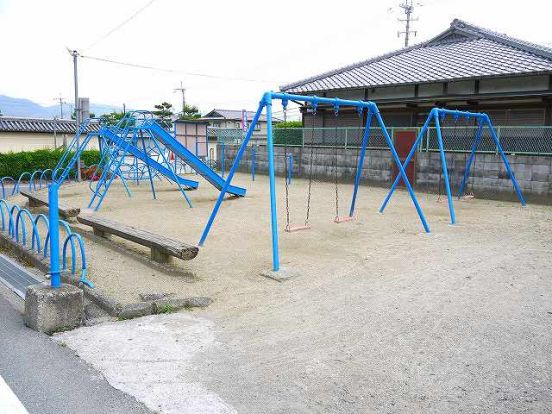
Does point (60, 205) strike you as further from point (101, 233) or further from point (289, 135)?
point (289, 135)

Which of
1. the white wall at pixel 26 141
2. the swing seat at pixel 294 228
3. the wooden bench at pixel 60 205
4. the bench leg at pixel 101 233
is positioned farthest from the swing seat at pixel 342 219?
the white wall at pixel 26 141

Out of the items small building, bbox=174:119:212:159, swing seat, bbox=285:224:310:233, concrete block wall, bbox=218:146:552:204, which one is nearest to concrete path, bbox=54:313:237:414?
swing seat, bbox=285:224:310:233

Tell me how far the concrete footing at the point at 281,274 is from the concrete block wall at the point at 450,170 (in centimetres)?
832

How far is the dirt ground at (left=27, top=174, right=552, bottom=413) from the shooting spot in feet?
9.43

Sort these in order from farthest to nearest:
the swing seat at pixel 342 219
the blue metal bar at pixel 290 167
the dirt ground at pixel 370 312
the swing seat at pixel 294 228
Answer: the blue metal bar at pixel 290 167 < the swing seat at pixel 342 219 < the swing seat at pixel 294 228 < the dirt ground at pixel 370 312

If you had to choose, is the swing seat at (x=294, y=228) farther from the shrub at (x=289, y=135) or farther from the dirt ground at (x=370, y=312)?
the shrub at (x=289, y=135)

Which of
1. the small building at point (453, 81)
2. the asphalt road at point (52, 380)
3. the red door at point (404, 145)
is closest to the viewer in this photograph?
the asphalt road at point (52, 380)

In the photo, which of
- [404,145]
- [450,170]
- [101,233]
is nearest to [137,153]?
[101,233]

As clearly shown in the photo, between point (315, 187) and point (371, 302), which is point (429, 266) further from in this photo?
point (315, 187)

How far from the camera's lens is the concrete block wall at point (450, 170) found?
11039mm

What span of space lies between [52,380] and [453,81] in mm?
13017

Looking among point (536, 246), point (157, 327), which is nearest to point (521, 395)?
point (157, 327)

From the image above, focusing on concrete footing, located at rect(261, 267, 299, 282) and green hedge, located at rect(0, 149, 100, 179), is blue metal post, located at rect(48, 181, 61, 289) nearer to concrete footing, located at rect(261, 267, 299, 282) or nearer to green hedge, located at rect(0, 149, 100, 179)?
concrete footing, located at rect(261, 267, 299, 282)

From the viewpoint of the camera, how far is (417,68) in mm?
14844
